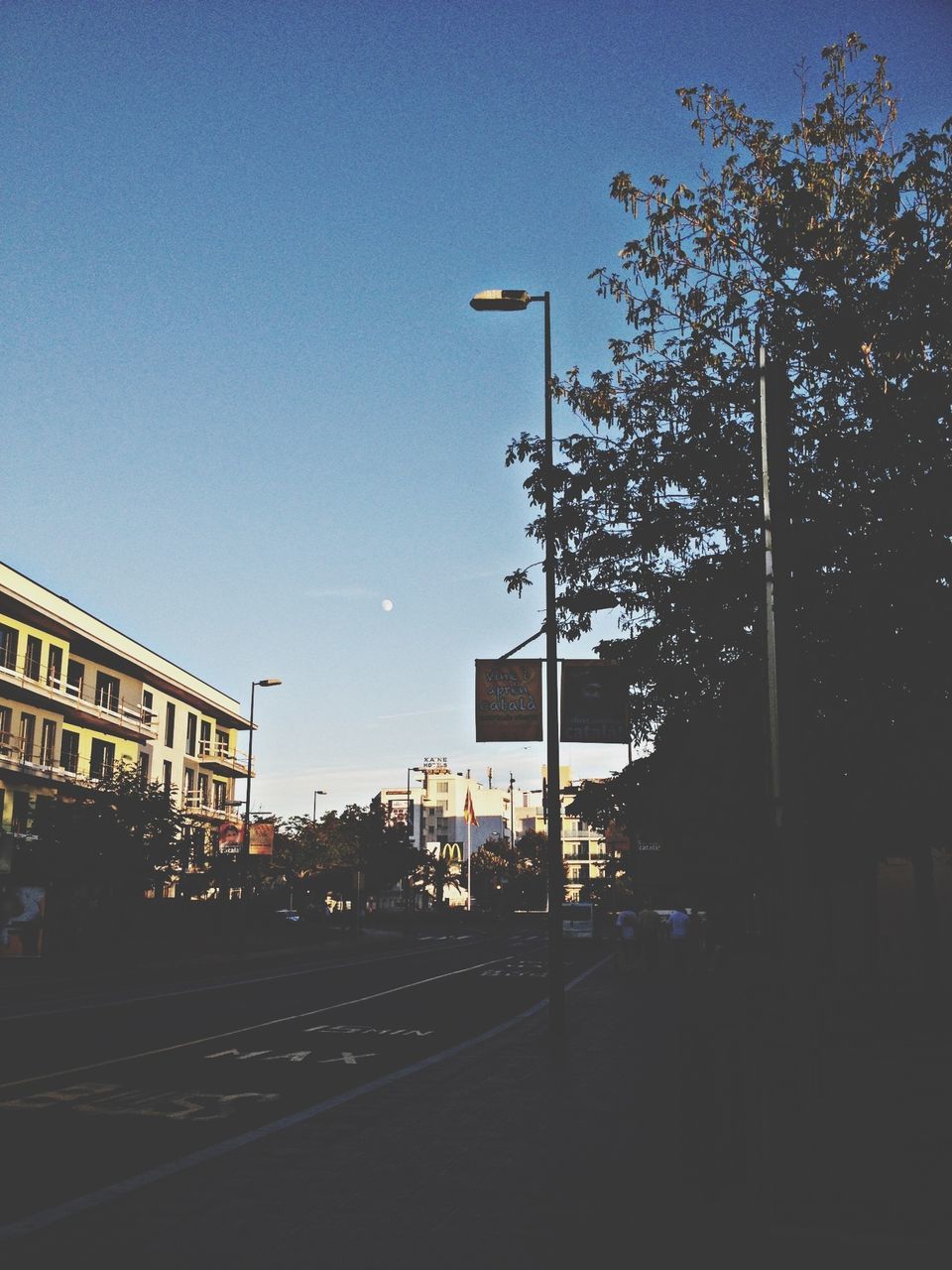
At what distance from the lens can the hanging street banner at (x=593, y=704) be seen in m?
15.1

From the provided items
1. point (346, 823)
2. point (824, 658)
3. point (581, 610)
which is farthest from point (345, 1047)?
point (346, 823)

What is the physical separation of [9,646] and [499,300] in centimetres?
3507

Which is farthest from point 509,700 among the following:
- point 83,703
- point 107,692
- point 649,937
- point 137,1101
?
point 107,692

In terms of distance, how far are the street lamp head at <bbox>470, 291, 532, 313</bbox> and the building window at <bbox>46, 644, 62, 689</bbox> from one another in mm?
36523

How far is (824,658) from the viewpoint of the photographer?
14.4 metres

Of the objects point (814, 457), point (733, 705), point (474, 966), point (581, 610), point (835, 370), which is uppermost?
point (835, 370)

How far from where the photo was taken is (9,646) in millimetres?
45344

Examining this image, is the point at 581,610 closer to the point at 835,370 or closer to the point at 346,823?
the point at 835,370

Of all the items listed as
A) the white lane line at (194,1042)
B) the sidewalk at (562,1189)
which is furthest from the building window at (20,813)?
the sidewalk at (562,1189)

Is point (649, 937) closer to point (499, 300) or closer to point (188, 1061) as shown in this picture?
point (188, 1061)

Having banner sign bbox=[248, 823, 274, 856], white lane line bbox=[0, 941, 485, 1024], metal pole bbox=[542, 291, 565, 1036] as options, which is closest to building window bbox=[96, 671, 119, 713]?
banner sign bbox=[248, 823, 274, 856]

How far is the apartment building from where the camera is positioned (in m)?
44.7

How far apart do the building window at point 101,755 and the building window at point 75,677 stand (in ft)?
9.89

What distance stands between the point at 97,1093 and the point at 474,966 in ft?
84.3
